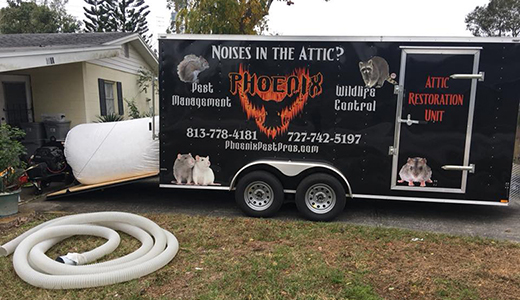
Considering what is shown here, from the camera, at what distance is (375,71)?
16.8ft

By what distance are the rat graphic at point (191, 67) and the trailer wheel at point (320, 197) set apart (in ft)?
7.37

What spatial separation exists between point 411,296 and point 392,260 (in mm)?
750

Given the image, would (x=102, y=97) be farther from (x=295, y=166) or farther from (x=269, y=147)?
(x=295, y=166)

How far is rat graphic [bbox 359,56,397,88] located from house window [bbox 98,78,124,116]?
8.07 metres

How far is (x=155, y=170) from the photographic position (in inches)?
237

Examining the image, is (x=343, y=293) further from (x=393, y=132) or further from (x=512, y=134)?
(x=512, y=134)

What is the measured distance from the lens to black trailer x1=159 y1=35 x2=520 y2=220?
501 cm

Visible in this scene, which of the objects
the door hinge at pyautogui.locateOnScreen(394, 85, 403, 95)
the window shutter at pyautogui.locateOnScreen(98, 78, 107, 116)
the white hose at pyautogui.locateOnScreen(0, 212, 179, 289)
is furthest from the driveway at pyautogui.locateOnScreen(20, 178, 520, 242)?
the window shutter at pyautogui.locateOnScreen(98, 78, 107, 116)

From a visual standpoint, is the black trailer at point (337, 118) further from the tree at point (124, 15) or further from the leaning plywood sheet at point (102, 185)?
the tree at point (124, 15)

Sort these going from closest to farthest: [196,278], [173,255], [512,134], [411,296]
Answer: [411,296] < [196,278] < [173,255] < [512,134]

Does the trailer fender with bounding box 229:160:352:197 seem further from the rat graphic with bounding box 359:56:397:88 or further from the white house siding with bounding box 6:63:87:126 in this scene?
the white house siding with bounding box 6:63:87:126

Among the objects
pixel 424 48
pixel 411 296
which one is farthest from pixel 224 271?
pixel 424 48

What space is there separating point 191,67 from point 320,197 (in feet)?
8.99

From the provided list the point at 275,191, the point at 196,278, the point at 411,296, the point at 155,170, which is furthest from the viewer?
the point at 155,170
